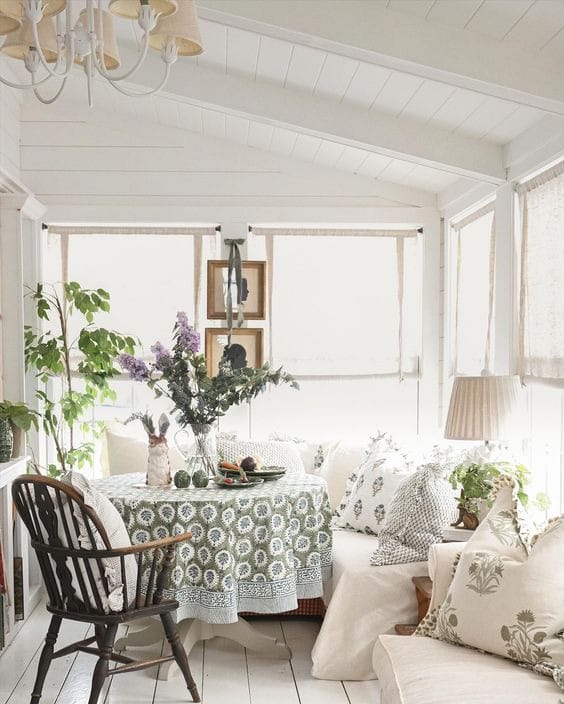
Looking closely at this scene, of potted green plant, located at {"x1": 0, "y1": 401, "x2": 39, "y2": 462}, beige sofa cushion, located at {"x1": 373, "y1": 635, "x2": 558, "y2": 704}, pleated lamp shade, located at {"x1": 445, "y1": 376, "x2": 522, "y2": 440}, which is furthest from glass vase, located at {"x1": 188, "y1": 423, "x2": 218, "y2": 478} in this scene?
beige sofa cushion, located at {"x1": 373, "y1": 635, "x2": 558, "y2": 704}

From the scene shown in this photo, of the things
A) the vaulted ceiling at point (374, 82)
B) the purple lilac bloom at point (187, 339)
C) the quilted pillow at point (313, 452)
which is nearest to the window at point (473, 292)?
the vaulted ceiling at point (374, 82)

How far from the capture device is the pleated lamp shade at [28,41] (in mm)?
2680

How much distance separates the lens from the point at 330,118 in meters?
4.42

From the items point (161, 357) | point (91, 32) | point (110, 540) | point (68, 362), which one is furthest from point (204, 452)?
point (91, 32)

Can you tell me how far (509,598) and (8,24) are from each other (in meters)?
2.31

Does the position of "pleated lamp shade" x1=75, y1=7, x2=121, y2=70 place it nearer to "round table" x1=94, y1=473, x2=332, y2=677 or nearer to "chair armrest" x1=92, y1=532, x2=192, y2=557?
"chair armrest" x1=92, y1=532, x2=192, y2=557

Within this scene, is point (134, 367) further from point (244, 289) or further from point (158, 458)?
point (244, 289)

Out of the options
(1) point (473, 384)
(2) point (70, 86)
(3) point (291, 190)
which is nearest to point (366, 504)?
(1) point (473, 384)

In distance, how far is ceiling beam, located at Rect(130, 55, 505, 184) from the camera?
14.3ft

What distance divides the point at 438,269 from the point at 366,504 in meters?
1.76

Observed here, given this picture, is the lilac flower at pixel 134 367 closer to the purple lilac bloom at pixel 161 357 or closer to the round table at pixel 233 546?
the purple lilac bloom at pixel 161 357

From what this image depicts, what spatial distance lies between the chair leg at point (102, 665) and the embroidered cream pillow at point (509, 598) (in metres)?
1.18

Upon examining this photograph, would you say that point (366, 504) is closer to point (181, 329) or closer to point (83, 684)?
point (181, 329)

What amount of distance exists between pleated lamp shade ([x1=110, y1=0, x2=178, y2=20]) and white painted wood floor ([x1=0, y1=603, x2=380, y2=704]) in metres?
2.58
